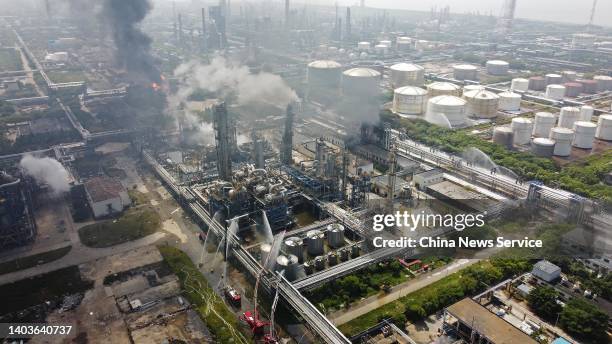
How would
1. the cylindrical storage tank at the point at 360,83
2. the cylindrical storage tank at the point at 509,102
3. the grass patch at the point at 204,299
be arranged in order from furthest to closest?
the cylindrical storage tank at the point at 509,102 → the cylindrical storage tank at the point at 360,83 → the grass patch at the point at 204,299

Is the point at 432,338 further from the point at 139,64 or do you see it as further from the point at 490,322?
the point at 139,64

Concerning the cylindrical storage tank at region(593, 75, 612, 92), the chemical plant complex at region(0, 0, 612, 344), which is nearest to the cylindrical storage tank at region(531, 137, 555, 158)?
the chemical plant complex at region(0, 0, 612, 344)

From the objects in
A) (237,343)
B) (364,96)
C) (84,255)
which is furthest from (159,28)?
(237,343)

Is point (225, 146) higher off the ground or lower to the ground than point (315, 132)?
higher

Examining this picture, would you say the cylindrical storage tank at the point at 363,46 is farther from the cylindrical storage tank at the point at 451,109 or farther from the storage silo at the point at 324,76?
the cylindrical storage tank at the point at 451,109

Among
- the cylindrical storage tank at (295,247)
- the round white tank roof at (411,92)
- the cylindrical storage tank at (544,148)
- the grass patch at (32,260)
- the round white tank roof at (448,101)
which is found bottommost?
the grass patch at (32,260)

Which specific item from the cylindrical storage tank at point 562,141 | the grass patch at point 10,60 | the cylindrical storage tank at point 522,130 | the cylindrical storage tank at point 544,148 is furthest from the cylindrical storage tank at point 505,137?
the grass patch at point 10,60

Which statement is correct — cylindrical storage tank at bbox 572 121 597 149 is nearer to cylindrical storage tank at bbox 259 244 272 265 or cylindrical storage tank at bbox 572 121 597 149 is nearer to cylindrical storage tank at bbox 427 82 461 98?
cylindrical storage tank at bbox 427 82 461 98
